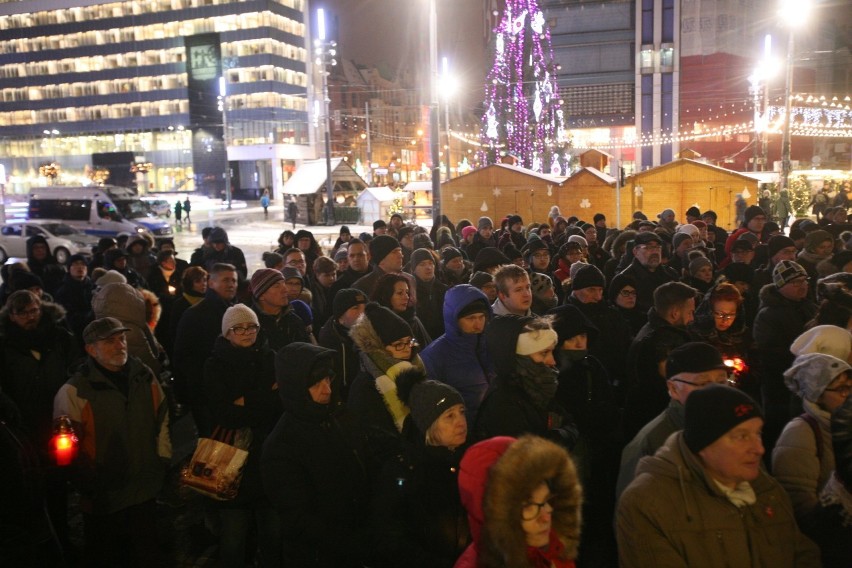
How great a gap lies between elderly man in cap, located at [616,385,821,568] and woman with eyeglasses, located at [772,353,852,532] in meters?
0.44

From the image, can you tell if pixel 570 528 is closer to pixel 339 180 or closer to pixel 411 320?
pixel 411 320

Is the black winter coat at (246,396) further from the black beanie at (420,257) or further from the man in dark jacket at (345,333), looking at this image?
the black beanie at (420,257)

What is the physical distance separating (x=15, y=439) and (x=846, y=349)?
4.67 meters

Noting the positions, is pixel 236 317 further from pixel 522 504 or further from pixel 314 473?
pixel 522 504

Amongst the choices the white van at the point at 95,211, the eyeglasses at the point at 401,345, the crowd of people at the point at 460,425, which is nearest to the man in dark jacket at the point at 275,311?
the crowd of people at the point at 460,425

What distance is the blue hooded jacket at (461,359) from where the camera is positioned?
184 inches

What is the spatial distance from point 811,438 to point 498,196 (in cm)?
2296

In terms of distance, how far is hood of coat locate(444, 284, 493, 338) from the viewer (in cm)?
474

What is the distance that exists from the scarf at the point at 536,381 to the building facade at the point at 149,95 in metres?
83.3

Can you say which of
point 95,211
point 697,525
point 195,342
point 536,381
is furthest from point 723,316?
point 95,211

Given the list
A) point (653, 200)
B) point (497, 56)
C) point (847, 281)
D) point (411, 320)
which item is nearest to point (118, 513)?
point (411, 320)

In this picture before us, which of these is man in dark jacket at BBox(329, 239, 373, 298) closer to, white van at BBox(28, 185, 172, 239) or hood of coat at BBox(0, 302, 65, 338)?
hood of coat at BBox(0, 302, 65, 338)

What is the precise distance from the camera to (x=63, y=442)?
165 inches

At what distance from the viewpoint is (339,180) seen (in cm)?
4162
